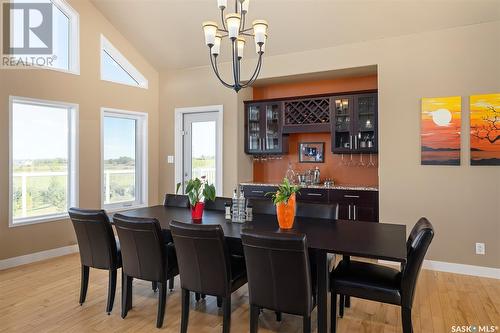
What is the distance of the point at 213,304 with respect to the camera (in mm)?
3213

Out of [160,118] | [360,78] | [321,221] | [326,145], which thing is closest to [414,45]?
[360,78]

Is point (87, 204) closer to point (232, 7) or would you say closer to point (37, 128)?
point (37, 128)

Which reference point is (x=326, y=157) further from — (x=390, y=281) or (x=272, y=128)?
(x=390, y=281)

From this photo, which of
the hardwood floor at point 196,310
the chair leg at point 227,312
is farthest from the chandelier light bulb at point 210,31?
the hardwood floor at point 196,310

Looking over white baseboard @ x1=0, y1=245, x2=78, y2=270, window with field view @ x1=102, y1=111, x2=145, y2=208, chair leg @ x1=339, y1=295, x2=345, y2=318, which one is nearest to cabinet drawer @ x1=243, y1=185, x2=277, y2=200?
window with field view @ x1=102, y1=111, x2=145, y2=208

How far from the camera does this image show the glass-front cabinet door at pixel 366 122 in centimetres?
473

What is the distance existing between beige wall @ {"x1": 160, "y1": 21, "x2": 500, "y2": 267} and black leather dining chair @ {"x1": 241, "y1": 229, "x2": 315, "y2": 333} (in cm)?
261

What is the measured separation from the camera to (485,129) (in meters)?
3.86

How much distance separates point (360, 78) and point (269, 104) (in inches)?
55.8

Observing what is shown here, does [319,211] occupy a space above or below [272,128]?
below

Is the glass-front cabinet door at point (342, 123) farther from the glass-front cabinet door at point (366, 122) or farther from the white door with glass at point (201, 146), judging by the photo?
the white door with glass at point (201, 146)

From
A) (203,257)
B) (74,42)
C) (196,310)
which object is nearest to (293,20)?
(74,42)

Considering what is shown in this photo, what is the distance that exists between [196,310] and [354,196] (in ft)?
8.59

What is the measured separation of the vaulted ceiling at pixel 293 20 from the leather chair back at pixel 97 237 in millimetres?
3075
